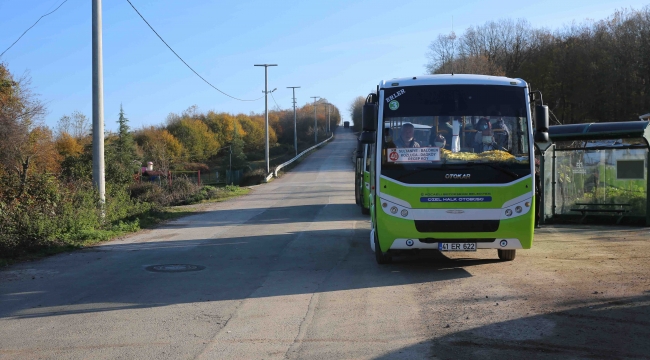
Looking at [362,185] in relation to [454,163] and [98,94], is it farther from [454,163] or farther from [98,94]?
[454,163]

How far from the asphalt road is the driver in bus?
85.8 inches

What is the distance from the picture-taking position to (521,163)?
9641mm

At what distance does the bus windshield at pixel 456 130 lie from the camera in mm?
9672

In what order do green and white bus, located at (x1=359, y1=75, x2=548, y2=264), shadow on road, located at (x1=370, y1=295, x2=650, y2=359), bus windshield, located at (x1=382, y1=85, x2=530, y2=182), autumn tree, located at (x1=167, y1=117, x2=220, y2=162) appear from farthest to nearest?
1. autumn tree, located at (x1=167, y1=117, x2=220, y2=162)
2. bus windshield, located at (x1=382, y1=85, x2=530, y2=182)
3. green and white bus, located at (x1=359, y1=75, x2=548, y2=264)
4. shadow on road, located at (x1=370, y1=295, x2=650, y2=359)

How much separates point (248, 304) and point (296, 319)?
1.03m

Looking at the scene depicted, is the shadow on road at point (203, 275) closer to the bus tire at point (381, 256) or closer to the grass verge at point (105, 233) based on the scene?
the bus tire at point (381, 256)

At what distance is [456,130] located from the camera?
9.81 metres

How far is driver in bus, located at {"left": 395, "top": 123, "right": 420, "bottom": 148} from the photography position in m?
9.82

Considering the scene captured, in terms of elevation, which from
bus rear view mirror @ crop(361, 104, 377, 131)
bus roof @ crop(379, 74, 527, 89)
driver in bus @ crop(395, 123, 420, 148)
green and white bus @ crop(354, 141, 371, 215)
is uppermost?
bus roof @ crop(379, 74, 527, 89)

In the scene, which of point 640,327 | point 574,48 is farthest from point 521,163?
point 574,48

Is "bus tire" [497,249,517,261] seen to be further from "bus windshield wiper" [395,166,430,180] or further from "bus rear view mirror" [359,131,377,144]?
"bus rear view mirror" [359,131,377,144]

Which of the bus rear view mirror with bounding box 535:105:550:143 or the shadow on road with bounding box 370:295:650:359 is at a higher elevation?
the bus rear view mirror with bounding box 535:105:550:143

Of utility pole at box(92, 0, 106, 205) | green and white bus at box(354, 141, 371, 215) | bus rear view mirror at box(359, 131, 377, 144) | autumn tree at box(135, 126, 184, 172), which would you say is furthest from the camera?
autumn tree at box(135, 126, 184, 172)

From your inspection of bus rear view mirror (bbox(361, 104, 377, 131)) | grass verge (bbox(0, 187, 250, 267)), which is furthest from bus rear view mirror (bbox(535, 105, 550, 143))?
grass verge (bbox(0, 187, 250, 267))
